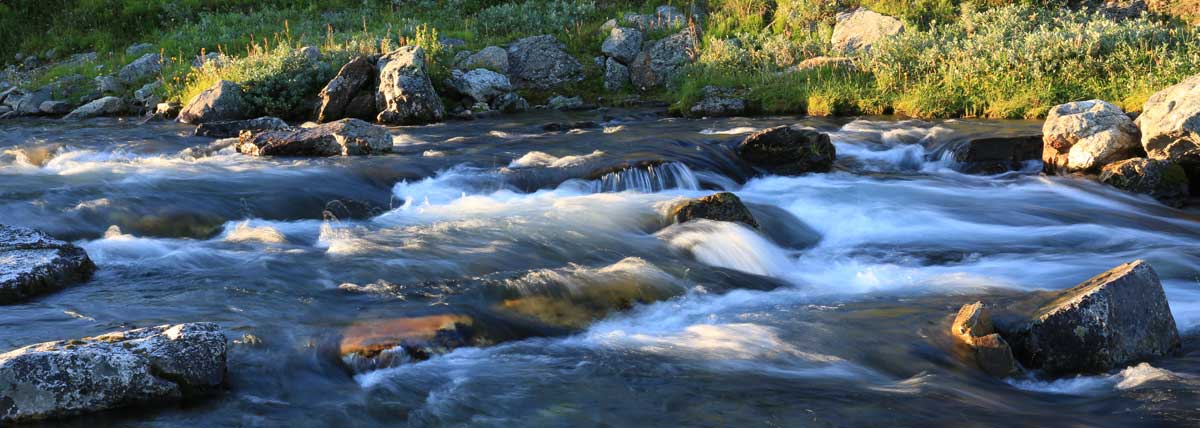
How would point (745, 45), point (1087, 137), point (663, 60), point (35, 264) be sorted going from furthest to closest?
point (663, 60) → point (745, 45) → point (1087, 137) → point (35, 264)

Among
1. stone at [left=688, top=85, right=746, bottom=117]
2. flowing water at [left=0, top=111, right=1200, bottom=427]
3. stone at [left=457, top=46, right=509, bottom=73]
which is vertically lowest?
flowing water at [left=0, top=111, right=1200, bottom=427]

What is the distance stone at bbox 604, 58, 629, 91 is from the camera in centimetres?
1875

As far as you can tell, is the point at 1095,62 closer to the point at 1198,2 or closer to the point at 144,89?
the point at 1198,2

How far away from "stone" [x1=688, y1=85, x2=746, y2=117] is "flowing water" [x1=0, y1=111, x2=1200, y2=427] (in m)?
3.43

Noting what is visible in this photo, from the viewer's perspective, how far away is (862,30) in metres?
18.3

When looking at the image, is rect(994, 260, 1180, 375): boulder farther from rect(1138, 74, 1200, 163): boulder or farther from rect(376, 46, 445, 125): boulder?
rect(376, 46, 445, 125): boulder

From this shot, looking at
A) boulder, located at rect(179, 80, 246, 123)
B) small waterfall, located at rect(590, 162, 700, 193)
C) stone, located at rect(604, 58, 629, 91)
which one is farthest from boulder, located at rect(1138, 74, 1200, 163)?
boulder, located at rect(179, 80, 246, 123)

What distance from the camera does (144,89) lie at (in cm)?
1908

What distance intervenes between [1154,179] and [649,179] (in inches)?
202

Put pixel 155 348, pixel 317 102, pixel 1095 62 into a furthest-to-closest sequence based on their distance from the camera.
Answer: pixel 317 102 → pixel 1095 62 → pixel 155 348

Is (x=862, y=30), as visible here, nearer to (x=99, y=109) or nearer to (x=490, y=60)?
(x=490, y=60)

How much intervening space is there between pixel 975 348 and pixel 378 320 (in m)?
3.27

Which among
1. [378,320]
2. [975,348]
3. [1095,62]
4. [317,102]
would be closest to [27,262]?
[378,320]

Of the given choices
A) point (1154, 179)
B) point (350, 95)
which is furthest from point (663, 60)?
point (1154, 179)
